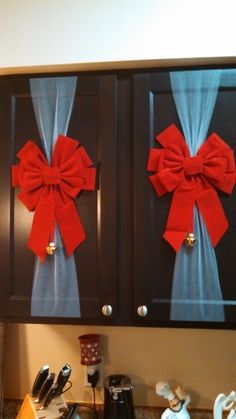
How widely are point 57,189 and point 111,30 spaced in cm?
61

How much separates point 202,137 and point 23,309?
0.84 metres

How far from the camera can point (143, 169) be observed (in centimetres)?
115

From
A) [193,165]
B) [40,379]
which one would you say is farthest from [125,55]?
[40,379]

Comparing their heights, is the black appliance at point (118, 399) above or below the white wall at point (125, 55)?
below

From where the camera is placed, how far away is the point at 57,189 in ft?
3.84

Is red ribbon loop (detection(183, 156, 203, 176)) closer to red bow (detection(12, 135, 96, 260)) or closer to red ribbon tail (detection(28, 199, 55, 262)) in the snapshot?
red bow (detection(12, 135, 96, 260))

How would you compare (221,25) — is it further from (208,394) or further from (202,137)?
(208,394)

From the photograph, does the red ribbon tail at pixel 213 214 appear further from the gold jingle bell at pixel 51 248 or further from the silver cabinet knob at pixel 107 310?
the gold jingle bell at pixel 51 248

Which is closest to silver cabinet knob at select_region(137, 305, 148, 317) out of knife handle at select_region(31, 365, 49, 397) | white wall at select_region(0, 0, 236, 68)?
knife handle at select_region(31, 365, 49, 397)

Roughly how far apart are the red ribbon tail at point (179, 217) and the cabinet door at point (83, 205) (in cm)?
19

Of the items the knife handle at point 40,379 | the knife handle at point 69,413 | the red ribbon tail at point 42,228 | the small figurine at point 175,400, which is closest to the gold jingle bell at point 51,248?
the red ribbon tail at point 42,228

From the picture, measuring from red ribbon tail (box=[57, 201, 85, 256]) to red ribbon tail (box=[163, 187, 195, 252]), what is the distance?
0.29 metres

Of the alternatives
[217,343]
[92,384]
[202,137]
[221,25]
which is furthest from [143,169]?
[92,384]

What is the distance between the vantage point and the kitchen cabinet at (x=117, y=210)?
3.66 ft
